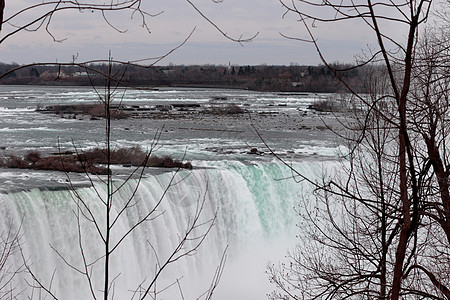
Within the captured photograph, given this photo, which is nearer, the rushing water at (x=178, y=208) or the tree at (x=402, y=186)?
the tree at (x=402, y=186)

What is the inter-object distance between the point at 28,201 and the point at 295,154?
449 inches

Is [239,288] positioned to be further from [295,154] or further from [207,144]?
[207,144]

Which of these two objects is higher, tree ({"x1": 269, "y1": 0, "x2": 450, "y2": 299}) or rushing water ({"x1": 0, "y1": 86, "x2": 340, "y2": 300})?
tree ({"x1": 269, "y1": 0, "x2": 450, "y2": 299})

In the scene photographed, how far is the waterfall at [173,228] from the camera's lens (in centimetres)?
1216

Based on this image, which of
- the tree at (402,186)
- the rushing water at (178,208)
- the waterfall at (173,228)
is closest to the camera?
the tree at (402,186)

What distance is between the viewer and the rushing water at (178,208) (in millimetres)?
12336

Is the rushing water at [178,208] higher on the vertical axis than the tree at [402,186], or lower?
lower

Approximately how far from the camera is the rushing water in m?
12.3

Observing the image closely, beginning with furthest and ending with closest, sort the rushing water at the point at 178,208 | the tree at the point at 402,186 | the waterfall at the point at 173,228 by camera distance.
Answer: the rushing water at the point at 178,208 < the waterfall at the point at 173,228 < the tree at the point at 402,186

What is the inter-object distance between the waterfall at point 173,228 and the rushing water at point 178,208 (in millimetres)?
26

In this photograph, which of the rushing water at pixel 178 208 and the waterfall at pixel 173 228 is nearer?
the waterfall at pixel 173 228

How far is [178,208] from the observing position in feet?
50.6

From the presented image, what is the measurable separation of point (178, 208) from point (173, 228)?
2.30 ft

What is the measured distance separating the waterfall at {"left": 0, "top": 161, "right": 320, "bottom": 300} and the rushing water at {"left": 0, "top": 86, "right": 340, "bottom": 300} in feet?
0.08
